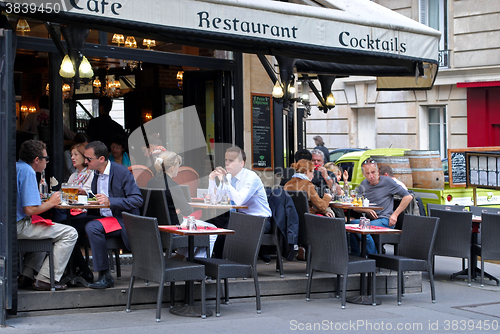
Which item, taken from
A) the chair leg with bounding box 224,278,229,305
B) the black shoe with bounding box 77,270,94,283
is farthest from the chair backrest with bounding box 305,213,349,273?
the black shoe with bounding box 77,270,94,283

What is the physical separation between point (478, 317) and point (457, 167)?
461cm

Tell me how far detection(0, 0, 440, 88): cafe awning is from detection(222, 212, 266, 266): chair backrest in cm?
189

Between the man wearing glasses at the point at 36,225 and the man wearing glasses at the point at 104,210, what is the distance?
25 cm

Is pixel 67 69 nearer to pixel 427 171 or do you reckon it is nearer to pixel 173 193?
pixel 173 193

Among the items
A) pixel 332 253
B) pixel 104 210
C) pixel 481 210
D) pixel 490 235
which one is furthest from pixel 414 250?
pixel 104 210

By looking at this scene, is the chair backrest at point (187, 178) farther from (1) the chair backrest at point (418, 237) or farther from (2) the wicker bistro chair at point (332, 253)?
(1) the chair backrest at point (418, 237)

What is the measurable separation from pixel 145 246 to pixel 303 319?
5.51ft

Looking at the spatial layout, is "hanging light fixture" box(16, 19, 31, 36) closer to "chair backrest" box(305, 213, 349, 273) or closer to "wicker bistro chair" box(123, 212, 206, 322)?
"wicker bistro chair" box(123, 212, 206, 322)

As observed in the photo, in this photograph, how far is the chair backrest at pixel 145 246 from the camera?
6008 millimetres

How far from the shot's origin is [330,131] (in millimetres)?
24516

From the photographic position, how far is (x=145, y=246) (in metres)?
6.18

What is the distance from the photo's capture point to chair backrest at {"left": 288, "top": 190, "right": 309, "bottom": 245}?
8.17 metres

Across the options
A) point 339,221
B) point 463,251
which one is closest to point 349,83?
point 463,251

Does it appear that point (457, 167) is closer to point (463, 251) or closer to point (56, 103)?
point (463, 251)
